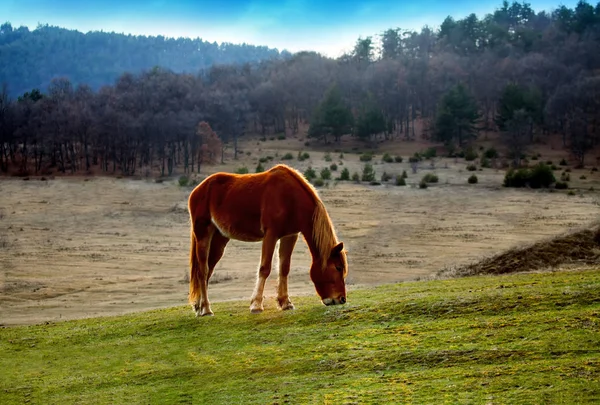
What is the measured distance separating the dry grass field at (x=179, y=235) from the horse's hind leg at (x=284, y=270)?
24.0 inches

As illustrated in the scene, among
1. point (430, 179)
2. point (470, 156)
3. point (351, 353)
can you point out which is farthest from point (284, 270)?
point (470, 156)

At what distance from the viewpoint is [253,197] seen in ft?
37.5

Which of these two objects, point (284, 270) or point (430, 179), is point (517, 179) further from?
point (284, 270)

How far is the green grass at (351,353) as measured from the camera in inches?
271

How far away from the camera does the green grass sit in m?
6.87

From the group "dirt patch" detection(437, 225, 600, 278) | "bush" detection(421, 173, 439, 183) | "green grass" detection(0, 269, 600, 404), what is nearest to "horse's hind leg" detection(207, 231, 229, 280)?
"green grass" detection(0, 269, 600, 404)

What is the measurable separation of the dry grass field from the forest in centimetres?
1504

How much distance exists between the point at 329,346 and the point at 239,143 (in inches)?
3295

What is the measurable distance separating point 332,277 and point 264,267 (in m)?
1.25

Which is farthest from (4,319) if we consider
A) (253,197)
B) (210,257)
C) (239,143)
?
(239,143)

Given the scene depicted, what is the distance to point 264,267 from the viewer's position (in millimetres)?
11273

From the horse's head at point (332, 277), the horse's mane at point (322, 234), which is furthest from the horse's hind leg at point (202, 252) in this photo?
the horse's head at point (332, 277)

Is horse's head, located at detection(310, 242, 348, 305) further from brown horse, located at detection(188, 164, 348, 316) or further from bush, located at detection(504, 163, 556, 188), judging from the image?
bush, located at detection(504, 163, 556, 188)

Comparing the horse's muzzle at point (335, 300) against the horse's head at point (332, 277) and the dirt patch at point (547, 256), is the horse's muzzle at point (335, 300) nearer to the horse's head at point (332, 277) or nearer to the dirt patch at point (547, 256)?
the horse's head at point (332, 277)
